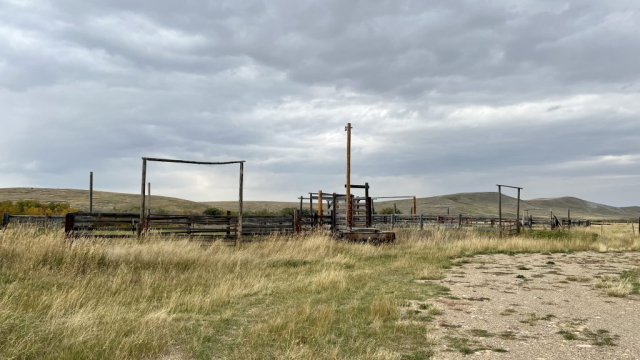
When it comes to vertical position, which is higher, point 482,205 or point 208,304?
point 482,205

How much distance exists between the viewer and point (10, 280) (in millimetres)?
8008

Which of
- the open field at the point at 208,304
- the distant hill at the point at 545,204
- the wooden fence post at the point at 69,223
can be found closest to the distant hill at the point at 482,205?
the distant hill at the point at 545,204

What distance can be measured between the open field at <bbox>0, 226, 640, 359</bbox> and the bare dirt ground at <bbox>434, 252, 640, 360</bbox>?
0.20 meters

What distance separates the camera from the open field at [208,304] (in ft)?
16.7

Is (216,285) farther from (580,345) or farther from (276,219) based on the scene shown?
(276,219)

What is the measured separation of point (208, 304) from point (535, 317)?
17.4 feet

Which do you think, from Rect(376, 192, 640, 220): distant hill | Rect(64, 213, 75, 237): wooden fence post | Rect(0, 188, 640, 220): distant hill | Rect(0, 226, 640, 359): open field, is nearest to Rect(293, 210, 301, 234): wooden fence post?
Rect(0, 226, 640, 359): open field

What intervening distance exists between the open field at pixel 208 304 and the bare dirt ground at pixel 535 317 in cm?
20

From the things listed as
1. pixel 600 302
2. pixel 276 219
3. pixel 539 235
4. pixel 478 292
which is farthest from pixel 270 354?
pixel 539 235

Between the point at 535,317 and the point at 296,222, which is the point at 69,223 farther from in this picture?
the point at 535,317

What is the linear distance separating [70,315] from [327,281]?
4.91 meters

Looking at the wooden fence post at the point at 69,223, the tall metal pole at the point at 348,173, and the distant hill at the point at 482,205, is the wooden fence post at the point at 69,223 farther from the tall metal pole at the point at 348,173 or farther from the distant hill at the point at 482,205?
the distant hill at the point at 482,205

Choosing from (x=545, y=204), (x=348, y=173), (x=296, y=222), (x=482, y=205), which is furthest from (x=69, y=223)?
(x=545, y=204)

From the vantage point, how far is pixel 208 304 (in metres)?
7.23
